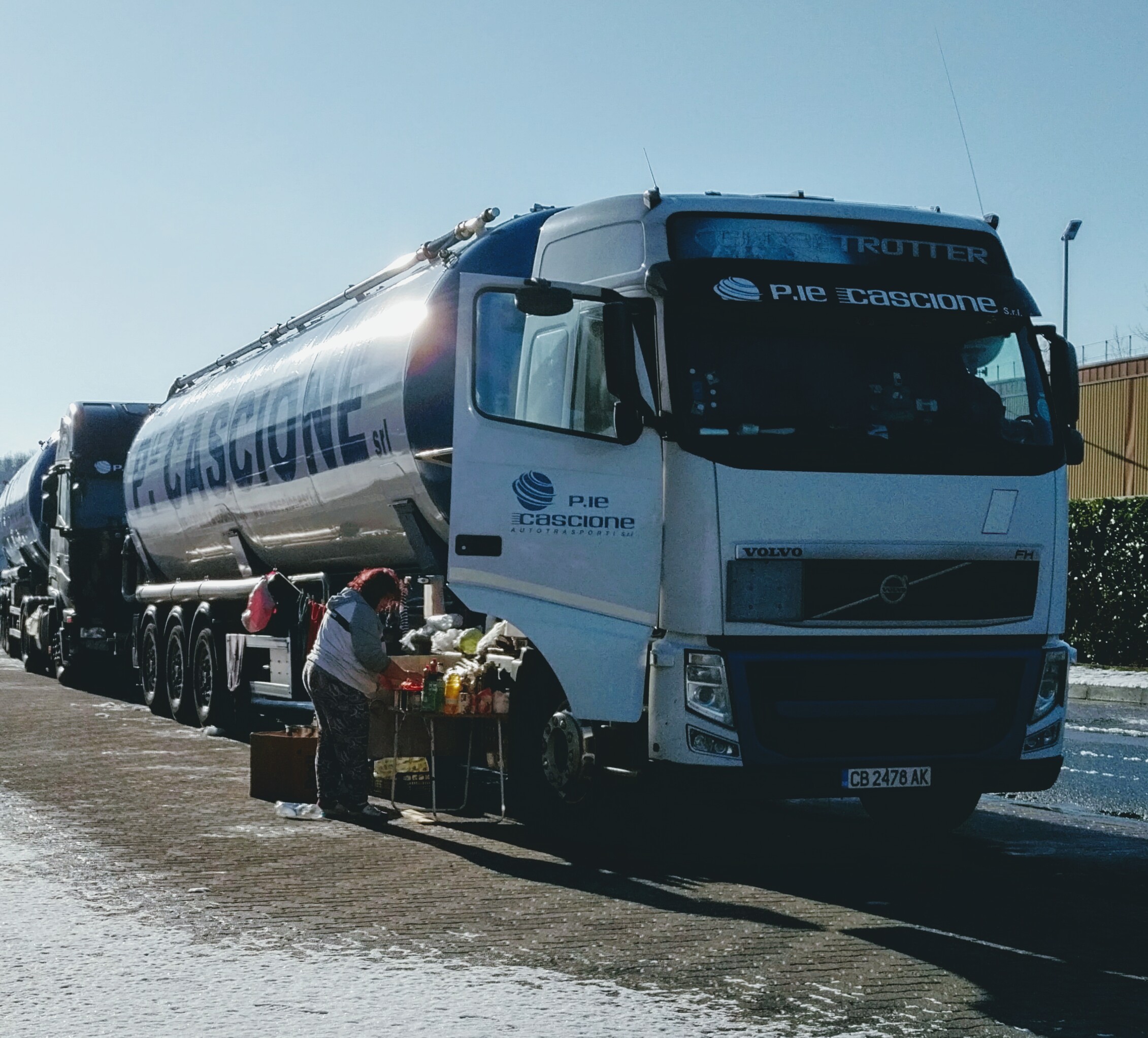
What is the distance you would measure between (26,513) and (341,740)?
2136 centimetres

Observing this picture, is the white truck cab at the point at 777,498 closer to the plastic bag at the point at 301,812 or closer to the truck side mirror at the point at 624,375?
the truck side mirror at the point at 624,375

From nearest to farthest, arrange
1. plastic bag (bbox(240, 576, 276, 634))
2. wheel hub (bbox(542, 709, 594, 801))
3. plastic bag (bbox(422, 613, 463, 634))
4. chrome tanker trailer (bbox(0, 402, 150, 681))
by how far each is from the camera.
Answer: wheel hub (bbox(542, 709, 594, 801))
plastic bag (bbox(422, 613, 463, 634))
plastic bag (bbox(240, 576, 276, 634))
chrome tanker trailer (bbox(0, 402, 150, 681))

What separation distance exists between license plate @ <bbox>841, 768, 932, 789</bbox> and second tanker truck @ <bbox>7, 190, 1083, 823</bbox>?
0.01 m

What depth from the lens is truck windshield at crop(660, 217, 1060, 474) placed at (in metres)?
8.73

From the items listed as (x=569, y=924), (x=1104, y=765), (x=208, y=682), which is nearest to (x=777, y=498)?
(x=569, y=924)

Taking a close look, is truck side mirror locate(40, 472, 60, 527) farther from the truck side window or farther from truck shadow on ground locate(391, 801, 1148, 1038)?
the truck side window

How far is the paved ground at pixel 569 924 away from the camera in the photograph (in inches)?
232

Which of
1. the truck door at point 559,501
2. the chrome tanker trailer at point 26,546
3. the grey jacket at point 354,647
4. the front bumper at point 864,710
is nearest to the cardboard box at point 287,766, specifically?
the grey jacket at point 354,647

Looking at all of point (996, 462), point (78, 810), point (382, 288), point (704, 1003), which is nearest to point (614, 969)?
point (704, 1003)

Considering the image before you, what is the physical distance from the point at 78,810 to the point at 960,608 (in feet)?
19.2

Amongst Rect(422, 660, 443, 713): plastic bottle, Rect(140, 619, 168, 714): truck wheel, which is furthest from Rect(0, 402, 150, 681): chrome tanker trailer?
Rect(422, 660, 443, 713): plastic bottle

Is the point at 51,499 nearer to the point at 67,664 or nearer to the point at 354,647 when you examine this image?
the point at 67,664

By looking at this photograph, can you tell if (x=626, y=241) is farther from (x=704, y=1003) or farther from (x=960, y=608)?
(x=704, y=1003)

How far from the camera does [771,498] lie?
28.3 ft
